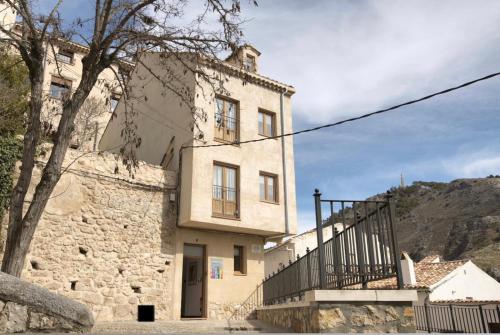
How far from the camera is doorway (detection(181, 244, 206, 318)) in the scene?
51.4ft

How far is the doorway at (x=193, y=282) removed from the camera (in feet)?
51.4

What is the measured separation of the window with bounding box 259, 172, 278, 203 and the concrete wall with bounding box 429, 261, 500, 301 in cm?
1043

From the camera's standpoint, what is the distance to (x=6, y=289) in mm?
3250

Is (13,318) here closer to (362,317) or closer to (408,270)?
(362,317)

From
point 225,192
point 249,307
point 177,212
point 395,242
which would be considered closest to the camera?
point 395,242

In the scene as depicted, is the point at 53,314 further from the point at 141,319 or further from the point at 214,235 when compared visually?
the point at 214,235

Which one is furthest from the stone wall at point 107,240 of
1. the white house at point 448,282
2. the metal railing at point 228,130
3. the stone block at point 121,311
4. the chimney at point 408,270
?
the chimney at point 408,270

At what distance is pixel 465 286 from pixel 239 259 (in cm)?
1523

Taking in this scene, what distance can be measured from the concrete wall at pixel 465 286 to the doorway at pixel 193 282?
1244 cm

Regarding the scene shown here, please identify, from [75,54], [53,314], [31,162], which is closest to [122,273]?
[31,162]

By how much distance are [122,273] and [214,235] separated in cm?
382

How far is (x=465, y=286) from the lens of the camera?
24.3 metres

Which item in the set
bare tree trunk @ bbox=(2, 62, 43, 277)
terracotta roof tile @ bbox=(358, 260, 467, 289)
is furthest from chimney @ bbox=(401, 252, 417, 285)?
bare tree trunk @ bbox=(2, 62, 43, 277)

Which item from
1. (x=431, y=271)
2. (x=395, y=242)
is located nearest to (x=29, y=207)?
(x=395, y=242)
